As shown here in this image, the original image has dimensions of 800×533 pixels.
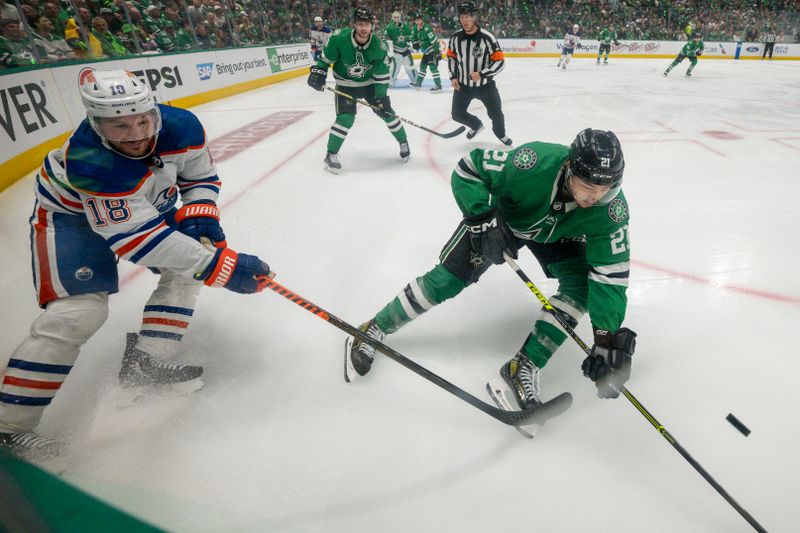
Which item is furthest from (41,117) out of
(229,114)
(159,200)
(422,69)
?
(422,69)

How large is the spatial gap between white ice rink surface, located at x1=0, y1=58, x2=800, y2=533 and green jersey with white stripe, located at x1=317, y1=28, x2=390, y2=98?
3.95ft

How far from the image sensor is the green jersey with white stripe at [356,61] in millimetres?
3680

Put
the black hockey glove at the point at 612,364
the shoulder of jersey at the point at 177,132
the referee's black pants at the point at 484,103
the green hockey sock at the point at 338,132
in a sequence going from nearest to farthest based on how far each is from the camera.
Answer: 1. the black hockey glove at the point at 612,364
2. the shoulder of jersey at the point at 177,132
3. the green hockey sock at the point at 338,132
4. the referee's black pants at the point at 484,103

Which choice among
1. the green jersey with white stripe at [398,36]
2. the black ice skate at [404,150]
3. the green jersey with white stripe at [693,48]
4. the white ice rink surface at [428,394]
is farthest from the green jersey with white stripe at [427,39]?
the green jersey with white stripe at [693,48]

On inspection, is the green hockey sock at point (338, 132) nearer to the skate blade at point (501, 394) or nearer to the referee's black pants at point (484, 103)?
the referee's black pants at point (484, 103)

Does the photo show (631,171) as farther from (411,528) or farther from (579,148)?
(411,528)

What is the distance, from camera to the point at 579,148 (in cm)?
124

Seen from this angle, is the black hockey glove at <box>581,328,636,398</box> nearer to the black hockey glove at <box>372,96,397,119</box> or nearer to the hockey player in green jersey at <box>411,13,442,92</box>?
the black hockey glove at <box>372,96,397,119</box>

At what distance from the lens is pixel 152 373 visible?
5.04 feet

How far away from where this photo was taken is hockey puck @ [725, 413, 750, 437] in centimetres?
137

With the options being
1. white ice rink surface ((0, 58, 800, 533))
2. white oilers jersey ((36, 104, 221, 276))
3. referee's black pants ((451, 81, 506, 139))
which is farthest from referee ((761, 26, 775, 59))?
white oilers jersey ((36, 104, 221, 276))

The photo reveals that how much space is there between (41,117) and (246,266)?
397 cm

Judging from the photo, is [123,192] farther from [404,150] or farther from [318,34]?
[318,34]

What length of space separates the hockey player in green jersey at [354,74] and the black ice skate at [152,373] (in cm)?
258
